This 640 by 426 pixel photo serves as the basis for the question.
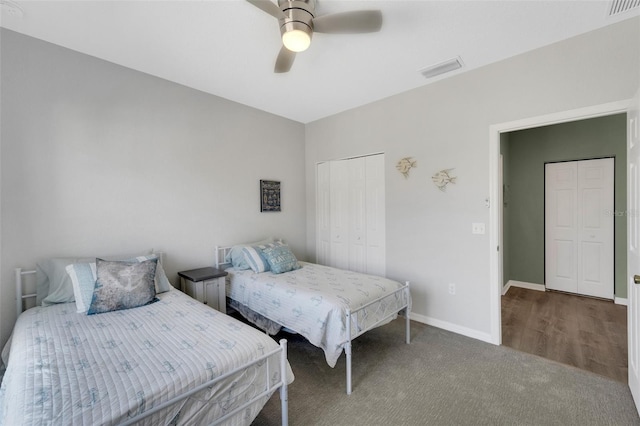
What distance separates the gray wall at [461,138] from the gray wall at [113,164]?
1.78 metres

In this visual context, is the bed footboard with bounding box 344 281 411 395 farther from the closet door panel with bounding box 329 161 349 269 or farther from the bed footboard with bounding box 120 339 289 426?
the closet door panel with bounding box 329 161 349 269

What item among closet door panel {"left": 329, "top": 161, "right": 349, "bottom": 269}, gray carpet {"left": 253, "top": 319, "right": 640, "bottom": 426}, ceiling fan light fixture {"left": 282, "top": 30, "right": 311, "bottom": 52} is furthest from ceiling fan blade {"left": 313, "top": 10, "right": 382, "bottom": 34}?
gray carpet {"left": 253, "top": 319, "right": 640, "bottom": 426}

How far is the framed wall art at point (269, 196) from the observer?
3.88 m

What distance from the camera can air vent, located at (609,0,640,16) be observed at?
74.4 inches

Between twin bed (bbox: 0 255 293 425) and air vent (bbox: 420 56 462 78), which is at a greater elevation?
air vent (bbox: 420 56 462 78)

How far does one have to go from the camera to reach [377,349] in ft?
8.87

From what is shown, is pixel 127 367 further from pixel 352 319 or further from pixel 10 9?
pixel 10 9

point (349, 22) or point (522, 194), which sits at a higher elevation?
point (349, 22)

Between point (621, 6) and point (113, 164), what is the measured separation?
13.8ft

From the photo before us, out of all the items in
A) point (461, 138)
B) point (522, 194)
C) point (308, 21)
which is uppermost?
point (308, 21)

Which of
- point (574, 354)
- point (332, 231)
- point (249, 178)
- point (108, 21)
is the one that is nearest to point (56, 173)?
point (108, 21)

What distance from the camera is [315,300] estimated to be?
2.32m

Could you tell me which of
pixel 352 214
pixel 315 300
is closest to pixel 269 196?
pixel 352 214

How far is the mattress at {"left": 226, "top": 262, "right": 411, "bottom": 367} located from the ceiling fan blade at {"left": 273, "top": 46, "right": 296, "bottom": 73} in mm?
1900
